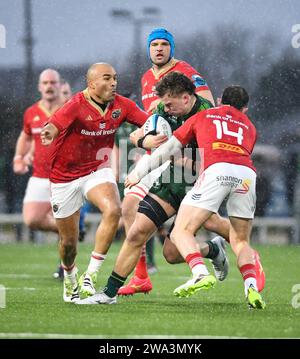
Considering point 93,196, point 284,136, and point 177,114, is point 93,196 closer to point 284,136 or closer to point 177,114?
point 177,114

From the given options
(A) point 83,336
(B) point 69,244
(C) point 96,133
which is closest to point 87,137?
(C) point 96,133

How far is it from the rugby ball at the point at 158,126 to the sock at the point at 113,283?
1167mm

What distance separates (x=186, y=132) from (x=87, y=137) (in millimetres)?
1356

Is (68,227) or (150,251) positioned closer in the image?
(68,227)

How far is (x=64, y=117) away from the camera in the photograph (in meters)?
9.07

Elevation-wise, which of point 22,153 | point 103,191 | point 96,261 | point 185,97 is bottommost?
point 96,261

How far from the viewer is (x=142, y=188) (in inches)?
392

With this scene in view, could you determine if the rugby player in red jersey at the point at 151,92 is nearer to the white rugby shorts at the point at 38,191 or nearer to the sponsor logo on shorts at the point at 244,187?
the sponsor logo on shorts at the point at 244,187

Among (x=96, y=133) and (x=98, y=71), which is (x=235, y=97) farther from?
(x=96, y=133)

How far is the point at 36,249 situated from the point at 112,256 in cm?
208

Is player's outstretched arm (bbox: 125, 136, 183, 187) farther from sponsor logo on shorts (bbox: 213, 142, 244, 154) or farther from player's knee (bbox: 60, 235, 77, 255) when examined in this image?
A: player's knee (bbox: 60, 235, 77, 255)

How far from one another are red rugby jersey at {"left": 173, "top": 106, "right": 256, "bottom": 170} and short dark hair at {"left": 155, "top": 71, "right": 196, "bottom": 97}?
0.30 m

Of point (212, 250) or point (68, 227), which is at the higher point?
point (68, 227)
